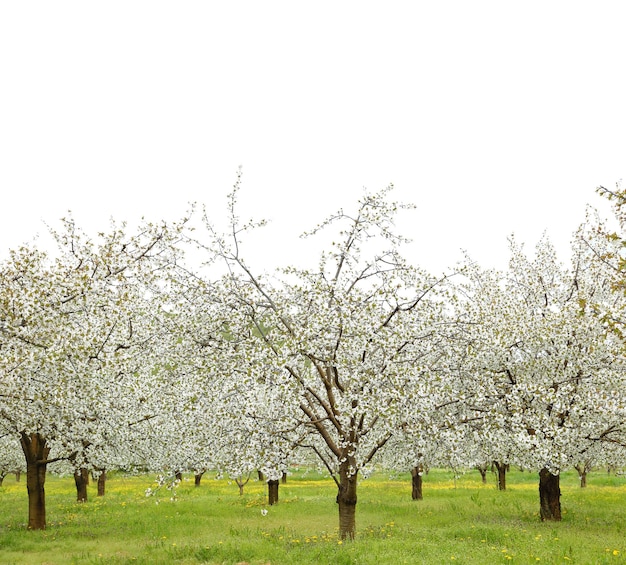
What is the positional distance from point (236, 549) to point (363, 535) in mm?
4800

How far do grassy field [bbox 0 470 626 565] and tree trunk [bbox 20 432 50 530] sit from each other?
64 cm

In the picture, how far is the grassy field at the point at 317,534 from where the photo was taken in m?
15.1

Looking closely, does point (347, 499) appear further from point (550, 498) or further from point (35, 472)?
point (35, 472)

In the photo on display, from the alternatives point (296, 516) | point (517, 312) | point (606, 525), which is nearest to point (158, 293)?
point (517, 312)

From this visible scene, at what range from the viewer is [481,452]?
68.3 feet

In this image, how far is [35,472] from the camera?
21281mm

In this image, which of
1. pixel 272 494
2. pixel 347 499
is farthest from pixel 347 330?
pixel 272 494

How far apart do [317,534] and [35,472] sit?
11.5 m

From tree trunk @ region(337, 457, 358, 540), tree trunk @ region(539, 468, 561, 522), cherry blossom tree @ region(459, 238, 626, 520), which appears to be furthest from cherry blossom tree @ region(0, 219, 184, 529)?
tree trunk @ region(539, 468, 561, 522)

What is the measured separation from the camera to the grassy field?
1512cm

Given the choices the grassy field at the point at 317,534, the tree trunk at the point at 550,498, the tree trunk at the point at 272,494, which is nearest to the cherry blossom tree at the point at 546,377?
the tree trunk at the point at 550,498

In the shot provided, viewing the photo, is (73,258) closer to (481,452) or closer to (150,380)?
(150,380)

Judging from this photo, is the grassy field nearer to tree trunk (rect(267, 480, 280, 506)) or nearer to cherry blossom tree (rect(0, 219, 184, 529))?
tree trunk (rect(267, 480, 280, 506))

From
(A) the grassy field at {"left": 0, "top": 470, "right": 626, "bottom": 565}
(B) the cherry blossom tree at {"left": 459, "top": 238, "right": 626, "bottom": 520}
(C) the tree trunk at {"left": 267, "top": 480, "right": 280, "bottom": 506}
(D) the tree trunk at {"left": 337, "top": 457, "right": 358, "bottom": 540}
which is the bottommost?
(C) the tree trunk at {"left": 267, "top": 480, "right": 280, "bottom": 506}
